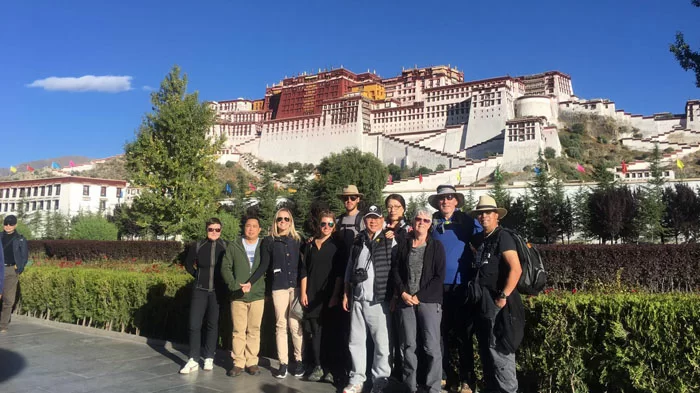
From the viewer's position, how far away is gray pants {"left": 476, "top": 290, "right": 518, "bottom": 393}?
4.57 m

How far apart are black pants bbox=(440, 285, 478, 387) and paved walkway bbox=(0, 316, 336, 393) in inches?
45.3

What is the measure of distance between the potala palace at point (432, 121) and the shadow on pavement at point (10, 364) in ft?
137

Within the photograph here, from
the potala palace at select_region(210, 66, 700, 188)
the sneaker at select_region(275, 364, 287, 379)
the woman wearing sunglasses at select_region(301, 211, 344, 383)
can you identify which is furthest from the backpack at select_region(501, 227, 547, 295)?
the potala palace at select_region(210, 66, 700, 188)

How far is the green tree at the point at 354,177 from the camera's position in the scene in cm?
4056

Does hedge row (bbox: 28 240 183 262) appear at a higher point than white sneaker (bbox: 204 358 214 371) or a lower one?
higher

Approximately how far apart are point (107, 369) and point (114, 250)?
62.3 feet

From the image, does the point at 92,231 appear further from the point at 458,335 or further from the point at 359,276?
the point at 458,335

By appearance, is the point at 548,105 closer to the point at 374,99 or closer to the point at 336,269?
the point at 374,99

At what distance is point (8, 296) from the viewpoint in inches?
330

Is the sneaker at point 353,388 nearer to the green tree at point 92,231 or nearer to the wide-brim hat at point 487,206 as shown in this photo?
the wide-brim hat at point 487,206

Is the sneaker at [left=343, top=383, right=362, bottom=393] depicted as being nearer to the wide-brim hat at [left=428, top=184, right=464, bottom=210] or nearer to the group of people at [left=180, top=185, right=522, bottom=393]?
the group of people at [left=180, top=185, right=522, bottom=393]

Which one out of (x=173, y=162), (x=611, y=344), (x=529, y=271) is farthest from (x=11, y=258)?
(x=173, y=162)

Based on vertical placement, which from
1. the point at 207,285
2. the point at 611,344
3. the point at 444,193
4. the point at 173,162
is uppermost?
the point at 173,162

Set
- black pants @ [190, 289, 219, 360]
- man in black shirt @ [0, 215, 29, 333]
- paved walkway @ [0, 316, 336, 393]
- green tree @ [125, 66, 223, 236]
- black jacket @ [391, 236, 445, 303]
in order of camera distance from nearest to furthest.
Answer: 1. black jacket @ [391, 236, 445, 303]
2. paved walkway @ [0, 316, 336, 393]
3. black pants @ [190, 289, 219, 360]
4. man in black shirt @ [0, 215, 29, 333]
5. green tree @ [125, 66, 223, 236]
